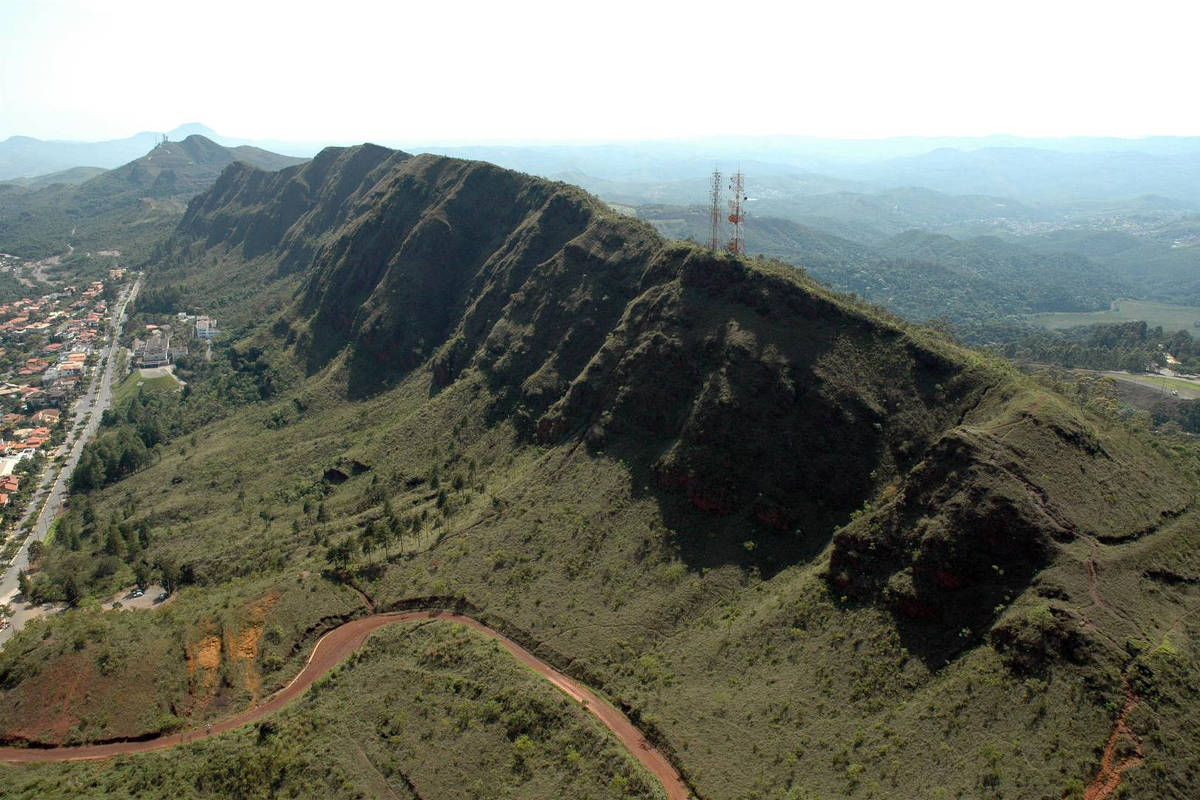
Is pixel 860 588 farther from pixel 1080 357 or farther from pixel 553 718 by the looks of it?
pixel 1080 357

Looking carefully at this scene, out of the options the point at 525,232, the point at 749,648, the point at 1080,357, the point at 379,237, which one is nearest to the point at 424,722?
the point at 749,648

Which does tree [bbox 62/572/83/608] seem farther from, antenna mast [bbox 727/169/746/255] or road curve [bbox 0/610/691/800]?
antenna mast [bbox 727/169/746/255]

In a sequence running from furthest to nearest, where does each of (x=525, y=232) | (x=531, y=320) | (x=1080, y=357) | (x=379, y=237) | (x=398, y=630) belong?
1. (x=1080, y=357)
2. (x=379, y=237)
3. (x=525, y=232)
4. (x=531, y=320)
5. (x=398, y=630)

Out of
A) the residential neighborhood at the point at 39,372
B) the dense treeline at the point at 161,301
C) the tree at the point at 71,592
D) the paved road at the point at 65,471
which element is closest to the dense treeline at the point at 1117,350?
the tree at the point at 71,592

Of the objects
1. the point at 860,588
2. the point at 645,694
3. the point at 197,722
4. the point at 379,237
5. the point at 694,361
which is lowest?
the point at 197,722

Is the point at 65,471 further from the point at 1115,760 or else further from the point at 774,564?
the point at 1115,760

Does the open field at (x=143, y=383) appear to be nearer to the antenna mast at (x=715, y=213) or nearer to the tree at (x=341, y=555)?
the tree at (x=341, y=555)
